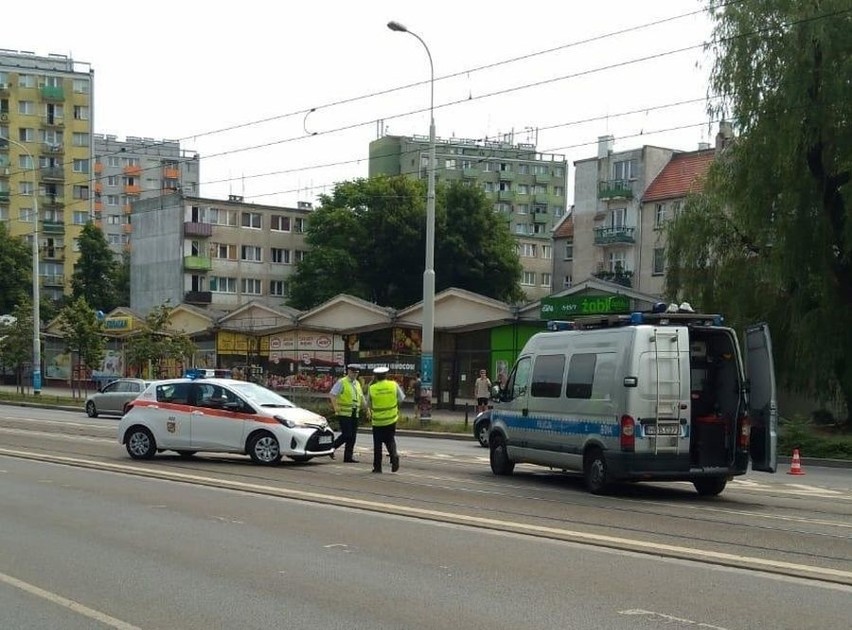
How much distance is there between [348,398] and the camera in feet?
57.7

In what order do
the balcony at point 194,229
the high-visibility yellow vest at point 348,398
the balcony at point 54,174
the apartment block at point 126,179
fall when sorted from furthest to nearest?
1. the apartment block at point 126,179
2. the balcony at point 54,174
3. the balcony at point 194,229
4. the high-visibility yellow vest at point 348,398

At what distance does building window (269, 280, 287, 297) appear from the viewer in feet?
262

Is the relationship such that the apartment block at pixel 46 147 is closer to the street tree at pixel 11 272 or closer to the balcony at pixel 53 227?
the balcony at pixel 53 227

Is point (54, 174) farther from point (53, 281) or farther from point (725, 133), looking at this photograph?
point (725, 133)

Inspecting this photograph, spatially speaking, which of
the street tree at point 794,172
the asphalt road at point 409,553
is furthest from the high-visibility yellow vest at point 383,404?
the street tree at point 794,172

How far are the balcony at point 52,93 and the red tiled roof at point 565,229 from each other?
56.6m

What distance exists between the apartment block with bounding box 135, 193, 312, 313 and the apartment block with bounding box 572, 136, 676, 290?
2355cm

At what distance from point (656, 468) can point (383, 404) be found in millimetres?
4595

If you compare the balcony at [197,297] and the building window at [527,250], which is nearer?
the balcony at [197,297]

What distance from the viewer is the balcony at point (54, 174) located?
102188 millimetres

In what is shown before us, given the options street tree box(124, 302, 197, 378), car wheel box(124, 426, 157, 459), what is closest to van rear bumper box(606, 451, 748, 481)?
car wheel box(124, 426, 157, 459)

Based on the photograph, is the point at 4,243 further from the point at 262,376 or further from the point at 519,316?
the point at 519,316

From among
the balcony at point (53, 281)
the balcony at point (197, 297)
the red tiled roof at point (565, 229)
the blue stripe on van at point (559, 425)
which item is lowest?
the blue stripe on van at point (559, 425)

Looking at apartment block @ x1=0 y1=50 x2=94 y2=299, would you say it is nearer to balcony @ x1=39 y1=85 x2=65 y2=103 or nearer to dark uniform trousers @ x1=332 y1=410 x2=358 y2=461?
balcony @ x1=39 y1=85 x2=65 y2=103
